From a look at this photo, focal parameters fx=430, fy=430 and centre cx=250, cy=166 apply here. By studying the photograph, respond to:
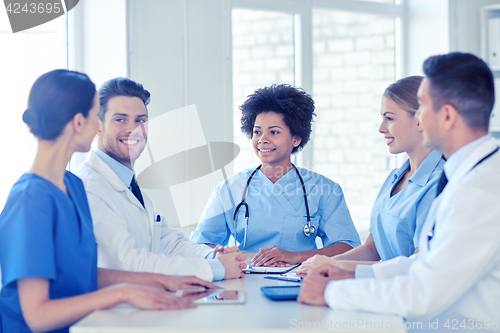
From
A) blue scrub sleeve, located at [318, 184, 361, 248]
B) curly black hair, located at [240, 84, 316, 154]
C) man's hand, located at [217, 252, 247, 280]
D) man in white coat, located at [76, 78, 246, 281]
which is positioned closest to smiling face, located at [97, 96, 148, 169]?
man in white coat, located at [76, 78, 246, 281]

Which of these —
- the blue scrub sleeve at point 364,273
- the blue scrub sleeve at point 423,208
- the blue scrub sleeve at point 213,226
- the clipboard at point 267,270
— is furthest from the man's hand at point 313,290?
the blue scrub sleeve at point 213,226

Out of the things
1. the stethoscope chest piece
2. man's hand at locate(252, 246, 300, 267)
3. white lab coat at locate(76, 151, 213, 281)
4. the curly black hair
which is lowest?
man's hand at locate(252, 246, 300, 267)

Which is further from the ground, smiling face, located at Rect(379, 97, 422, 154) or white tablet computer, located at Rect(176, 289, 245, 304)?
smiling face, located at Rect(379, 97, 422, 154)

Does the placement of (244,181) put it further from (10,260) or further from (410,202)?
(10,260)

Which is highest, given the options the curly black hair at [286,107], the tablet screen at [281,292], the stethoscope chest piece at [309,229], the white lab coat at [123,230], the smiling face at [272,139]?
the curly black hair at [286,107]

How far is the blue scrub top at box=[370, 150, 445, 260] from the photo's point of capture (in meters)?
1.58

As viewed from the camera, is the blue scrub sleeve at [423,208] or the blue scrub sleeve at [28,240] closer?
the blue scrub sleeve at [28,240]

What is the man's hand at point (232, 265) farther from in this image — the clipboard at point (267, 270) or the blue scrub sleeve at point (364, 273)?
the blue scrub sleeve at point (364, 273)

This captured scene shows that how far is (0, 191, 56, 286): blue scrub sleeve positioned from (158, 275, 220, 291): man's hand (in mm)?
344

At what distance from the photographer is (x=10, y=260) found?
1.04 m

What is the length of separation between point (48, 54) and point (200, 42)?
36.0 inches

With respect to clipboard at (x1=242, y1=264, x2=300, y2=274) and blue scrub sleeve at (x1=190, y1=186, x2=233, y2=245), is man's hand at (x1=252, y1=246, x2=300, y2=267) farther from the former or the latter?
blue scrub sleeve at (x1=190, y1=186, x2=233, y2=245)

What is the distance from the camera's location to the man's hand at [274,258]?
5.96 feet

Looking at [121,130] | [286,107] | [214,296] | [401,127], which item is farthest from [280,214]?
[214,296]
